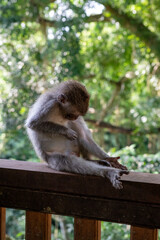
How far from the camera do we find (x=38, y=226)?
140cm

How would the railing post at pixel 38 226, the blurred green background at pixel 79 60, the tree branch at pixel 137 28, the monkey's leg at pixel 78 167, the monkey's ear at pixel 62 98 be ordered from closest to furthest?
the railing post at pixel 38 226
the monkey's leg at pixel 78 167
the monkey's ear at pixel 62 98
the blurred green background at pixel 79 60
the tree branch at pixel 137 28

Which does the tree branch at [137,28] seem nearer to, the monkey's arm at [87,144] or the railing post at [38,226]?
the monkey's arm at [87,144]

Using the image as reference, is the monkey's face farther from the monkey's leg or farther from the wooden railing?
the wooden railing

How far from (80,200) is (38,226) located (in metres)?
0.24

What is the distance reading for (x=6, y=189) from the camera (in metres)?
1.49

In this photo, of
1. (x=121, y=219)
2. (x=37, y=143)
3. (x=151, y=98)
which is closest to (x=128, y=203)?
(x=121, y=219)

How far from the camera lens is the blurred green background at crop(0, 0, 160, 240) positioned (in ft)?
17.8

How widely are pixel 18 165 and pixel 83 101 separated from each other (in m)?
0.91

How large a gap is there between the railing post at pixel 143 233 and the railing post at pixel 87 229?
15 centimetres

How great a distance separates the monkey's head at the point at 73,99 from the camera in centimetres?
233

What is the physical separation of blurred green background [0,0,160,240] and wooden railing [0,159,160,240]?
3.01 metres

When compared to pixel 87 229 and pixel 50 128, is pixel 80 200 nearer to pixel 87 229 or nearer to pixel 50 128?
pixel 87 229

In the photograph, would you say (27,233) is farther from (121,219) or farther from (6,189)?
(121,219)

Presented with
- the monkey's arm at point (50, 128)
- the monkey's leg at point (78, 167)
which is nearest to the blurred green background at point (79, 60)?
the monkey's arm at point (50, 128)
